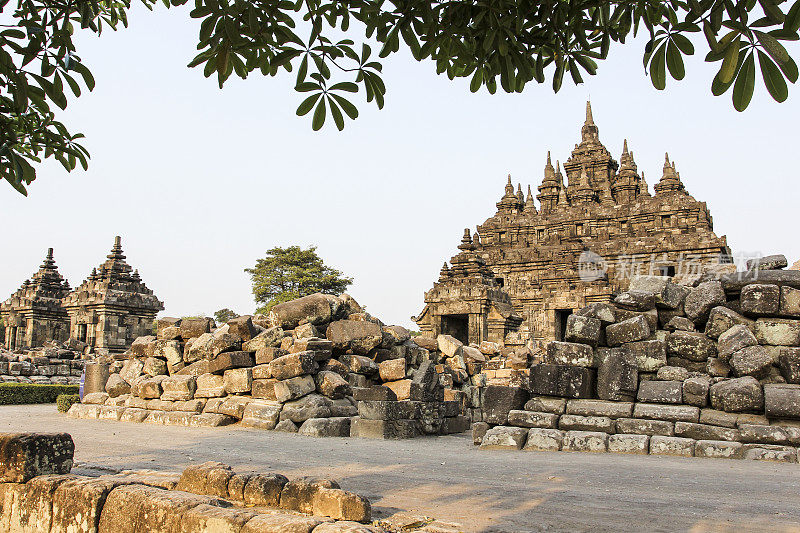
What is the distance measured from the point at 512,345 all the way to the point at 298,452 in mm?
15227

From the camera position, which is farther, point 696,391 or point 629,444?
point 696,391

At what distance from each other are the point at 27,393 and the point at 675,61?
768 inches

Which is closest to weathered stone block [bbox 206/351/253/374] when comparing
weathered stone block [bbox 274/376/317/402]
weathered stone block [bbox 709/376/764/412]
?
weathered stone block [bbox 274/376/317/402]

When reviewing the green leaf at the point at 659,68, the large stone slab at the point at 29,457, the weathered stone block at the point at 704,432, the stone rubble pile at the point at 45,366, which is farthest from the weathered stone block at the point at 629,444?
the stone rubble pile at the point at 45,366

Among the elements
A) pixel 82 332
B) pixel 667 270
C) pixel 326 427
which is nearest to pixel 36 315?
pixel 82 332

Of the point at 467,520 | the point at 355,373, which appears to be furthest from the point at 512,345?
the point at 467,520

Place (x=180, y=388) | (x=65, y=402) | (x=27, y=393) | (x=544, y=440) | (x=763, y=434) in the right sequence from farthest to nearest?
(x=27, y=393)
(x=65, y=402)
(x=180, y=388)
(x=544, y=440)
(x=763, y=434)

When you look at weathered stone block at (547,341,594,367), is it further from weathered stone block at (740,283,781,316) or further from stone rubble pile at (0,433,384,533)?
stone rubble pile at (0,433,384,533)

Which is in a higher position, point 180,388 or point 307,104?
point 307,104

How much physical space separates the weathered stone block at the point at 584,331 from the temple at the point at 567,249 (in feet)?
40.1

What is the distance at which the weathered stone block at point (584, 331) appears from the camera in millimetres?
9125

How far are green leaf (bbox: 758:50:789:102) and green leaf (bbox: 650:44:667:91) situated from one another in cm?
49

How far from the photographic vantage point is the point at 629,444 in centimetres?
→ 805

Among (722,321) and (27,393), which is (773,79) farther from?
(27,393)
